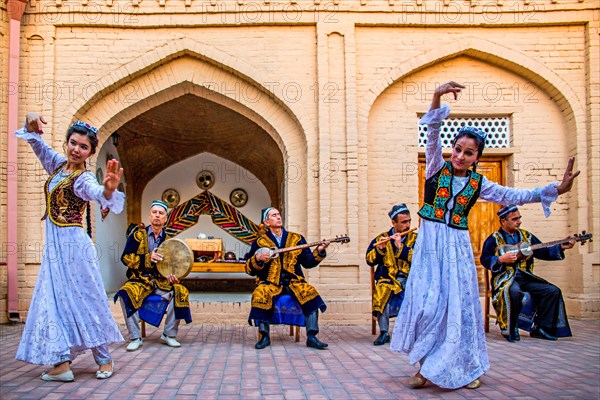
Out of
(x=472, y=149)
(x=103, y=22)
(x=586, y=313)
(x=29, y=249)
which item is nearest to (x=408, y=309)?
(x=472, y=149)

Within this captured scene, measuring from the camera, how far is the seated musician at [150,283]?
20.3 ft

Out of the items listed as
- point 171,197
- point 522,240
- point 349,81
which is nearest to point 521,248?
point 522,240

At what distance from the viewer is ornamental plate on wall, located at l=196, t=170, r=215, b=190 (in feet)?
43.9

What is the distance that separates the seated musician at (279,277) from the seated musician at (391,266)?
0.68 m

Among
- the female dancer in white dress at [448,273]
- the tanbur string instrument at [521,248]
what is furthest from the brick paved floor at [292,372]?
the tanbur string instrument at [521,248]

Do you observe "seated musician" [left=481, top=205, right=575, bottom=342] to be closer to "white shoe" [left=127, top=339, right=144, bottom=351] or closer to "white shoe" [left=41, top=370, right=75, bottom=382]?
"white shoe" [left=127, top=339, right=144, bottom=351]

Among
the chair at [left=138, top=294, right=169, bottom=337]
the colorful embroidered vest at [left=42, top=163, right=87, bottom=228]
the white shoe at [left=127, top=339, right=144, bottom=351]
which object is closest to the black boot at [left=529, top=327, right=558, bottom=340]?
the chair at [left=138, top=294, right=169, bottom=337]

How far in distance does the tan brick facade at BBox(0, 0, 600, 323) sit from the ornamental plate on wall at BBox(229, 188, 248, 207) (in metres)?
4.88

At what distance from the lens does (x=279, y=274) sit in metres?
6.52

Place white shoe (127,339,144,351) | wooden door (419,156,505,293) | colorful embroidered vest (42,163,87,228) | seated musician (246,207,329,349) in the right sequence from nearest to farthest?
colorful embroidered vest (42,163,87,228)
white shoe (127,339,144,351)
seated musician (246,207,329,349)
wooden door (419,156,505,293)

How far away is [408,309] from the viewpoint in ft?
14.5

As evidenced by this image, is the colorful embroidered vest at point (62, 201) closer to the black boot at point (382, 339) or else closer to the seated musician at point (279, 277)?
the seated musician at point (279, 277)

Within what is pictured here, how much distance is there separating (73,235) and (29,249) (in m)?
4.00

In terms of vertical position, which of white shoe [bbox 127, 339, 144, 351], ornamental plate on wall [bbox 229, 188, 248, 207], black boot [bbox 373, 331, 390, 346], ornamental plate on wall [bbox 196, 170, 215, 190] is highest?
ornamental plate on wall [bbox 196, 170, 215, 190]
